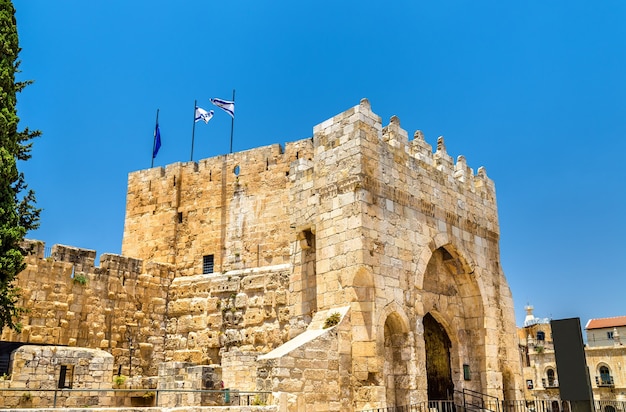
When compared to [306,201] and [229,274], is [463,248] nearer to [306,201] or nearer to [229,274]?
[306,201]

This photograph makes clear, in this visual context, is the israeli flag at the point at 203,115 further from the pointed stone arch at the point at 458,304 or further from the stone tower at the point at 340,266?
the pointed stone arch at the point at 458,304

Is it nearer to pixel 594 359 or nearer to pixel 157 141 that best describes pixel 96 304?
pixel 157 141

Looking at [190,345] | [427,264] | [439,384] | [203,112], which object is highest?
[203,112]

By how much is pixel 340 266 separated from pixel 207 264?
884cm

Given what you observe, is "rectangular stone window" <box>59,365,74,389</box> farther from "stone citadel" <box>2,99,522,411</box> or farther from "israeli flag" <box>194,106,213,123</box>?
"israeli flag" <box>194,106,213,123</box>

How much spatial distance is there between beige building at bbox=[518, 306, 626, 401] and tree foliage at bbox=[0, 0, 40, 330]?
3671cm

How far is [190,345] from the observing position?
1752cm

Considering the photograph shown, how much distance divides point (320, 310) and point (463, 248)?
4.74m

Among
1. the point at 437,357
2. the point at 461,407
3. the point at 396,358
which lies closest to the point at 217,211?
the point at 437,357

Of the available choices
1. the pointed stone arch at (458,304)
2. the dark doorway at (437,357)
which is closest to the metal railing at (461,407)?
the pointed stone arch at (458,304)

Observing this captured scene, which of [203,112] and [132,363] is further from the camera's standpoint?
[203,112]

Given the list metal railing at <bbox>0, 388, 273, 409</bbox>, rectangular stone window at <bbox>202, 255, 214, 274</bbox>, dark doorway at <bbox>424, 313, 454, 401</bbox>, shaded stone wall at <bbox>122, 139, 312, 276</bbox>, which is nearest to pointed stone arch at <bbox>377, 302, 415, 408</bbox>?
dark doorway at <bbox>424, 313, 454, 401</bbox>

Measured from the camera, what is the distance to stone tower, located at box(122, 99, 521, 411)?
1087cm

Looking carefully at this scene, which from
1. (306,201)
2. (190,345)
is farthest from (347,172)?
(190,345)
